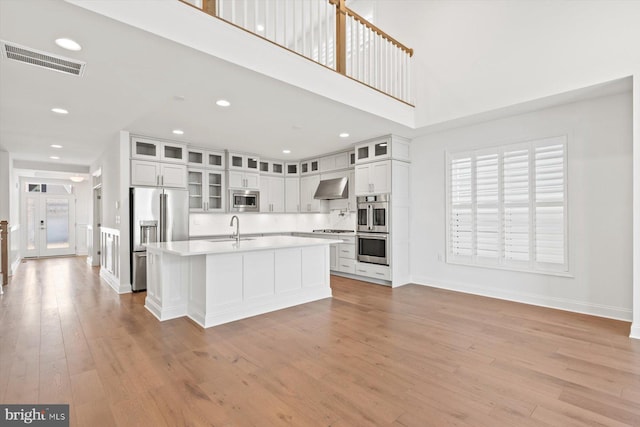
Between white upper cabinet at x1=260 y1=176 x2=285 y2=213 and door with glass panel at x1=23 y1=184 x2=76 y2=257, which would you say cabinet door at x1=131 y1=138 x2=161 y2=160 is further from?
door with glass panel at x1=23 y1=184 x2=76 y2=257

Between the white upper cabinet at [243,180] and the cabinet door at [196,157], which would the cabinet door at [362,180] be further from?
the cabinet door at [196,157]

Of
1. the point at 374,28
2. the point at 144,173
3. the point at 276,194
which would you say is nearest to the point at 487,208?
the point at 374,28

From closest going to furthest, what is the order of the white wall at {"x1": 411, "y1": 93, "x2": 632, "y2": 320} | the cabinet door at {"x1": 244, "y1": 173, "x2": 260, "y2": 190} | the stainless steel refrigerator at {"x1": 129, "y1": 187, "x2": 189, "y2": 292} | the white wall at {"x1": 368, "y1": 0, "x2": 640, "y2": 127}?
the white wall at {"x1": 368, "y1": 0, "x2": 640, "y2": 127}
the white wall at {"x1": 411, "y1": 93, "x2": 632, "y2": 320}
the stainless steel refrigerator at {"x1": 129, "y1": 187, "x2": 189, "y2": 292}
the cabinet door at {"x1": 244, "y1": 173, "x2": 260, "y2": 190}

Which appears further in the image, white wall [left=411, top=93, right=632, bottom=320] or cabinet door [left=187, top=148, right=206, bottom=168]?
cabinet door [left=187, top=148, right=206, bottom=168]

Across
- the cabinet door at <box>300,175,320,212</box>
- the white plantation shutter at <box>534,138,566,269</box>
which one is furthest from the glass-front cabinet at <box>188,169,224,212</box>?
the white plantation shutter at <box>534,138,566,269</box>

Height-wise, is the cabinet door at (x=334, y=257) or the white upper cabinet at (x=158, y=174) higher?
the white upper cabinet at (x=158, y=174)

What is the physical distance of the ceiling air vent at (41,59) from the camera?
8.56ft

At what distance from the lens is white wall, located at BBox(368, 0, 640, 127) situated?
3.43m

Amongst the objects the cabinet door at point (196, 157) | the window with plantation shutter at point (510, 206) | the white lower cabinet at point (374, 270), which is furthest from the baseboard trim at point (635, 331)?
the cabinet door at point (196, 157)

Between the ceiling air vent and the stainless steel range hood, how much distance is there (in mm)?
4619

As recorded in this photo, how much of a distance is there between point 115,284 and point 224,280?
2976 millimetres

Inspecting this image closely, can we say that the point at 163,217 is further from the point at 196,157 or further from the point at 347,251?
the point at 347,251

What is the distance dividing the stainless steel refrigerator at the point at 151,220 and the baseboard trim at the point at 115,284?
9 centimetres

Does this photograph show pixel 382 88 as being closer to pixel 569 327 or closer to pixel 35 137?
pixel 569 327
